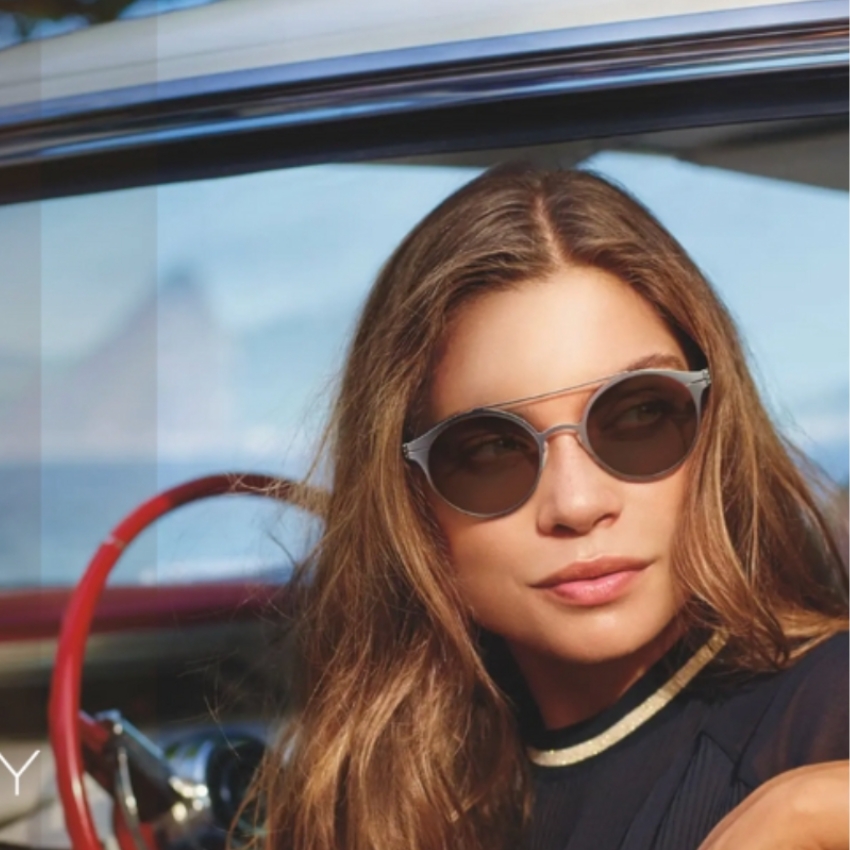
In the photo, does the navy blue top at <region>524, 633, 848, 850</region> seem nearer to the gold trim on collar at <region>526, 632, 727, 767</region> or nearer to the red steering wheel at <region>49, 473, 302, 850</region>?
the gold trim on collar at <region>526, 632, 727, 767</region>

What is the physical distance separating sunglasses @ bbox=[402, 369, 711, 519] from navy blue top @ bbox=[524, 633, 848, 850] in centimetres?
21

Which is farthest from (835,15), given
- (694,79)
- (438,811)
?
(438,811)

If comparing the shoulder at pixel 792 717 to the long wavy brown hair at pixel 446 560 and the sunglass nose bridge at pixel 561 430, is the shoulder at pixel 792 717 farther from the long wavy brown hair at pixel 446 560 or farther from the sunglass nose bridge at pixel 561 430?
the sunglass nose bridge at pixel 561 430

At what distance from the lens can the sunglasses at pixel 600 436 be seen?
1.19 metres

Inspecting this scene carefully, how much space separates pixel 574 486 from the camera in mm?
1188

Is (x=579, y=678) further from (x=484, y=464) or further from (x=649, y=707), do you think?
(x=484, y=464)

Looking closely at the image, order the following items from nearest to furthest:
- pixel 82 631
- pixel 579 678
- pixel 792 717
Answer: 1. pixel 792 717
2. pixel 579 678
3. pixel 82 631

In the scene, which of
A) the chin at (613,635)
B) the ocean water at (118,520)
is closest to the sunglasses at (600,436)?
the chin at (613,635)

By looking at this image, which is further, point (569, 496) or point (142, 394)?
point (142, 394)

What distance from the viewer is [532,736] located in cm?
135

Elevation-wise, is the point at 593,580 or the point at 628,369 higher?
the point at 628,369

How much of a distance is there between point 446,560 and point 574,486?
0.62 ft

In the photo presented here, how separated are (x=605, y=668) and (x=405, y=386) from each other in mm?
350

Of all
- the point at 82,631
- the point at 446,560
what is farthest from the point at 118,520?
the point at 446,560
